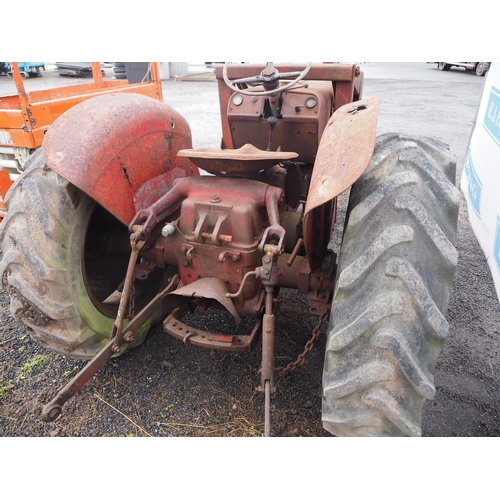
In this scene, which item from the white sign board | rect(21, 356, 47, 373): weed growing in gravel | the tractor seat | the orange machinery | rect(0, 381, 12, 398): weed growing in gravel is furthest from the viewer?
the orange machinery

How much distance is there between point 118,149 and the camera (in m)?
1.99

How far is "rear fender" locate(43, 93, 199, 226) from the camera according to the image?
186cm

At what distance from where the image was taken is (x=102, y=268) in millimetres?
2584

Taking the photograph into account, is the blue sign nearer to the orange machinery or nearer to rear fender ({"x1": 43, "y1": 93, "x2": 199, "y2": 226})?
rear fender ({"x1": 43, "y1": 93, "x2": 199, "y2": 226})

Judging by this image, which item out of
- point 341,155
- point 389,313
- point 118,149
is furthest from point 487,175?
point 118,149

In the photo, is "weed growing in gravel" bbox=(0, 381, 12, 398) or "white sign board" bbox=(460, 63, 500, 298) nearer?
"weed growing in gravel" bbox=(0, 381, 12, 398)

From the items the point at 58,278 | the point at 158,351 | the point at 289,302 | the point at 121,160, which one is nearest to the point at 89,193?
the point at 121,160

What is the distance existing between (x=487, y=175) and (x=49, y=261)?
3810 mm

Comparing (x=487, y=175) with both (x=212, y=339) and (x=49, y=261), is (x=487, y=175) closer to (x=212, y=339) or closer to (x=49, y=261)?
(x=212, y=339)

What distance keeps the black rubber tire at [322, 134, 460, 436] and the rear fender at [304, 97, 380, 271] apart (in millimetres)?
164

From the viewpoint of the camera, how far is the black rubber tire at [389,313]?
4.42 feet

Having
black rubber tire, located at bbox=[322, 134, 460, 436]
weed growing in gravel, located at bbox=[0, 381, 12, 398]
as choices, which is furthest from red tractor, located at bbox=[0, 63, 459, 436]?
weed growing in gravel, located at bbox=[0, 381, 12, 398]

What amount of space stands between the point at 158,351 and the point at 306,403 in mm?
979

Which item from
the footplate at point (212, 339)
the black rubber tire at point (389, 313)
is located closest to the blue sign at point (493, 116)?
the black rubber tire at point (389, 313)
